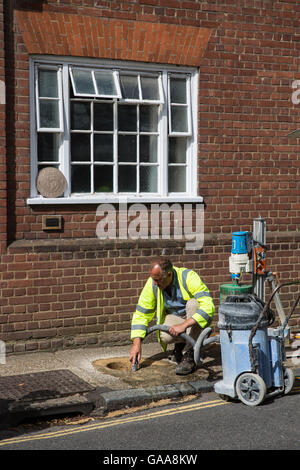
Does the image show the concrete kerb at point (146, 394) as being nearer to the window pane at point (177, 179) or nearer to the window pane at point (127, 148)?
the window pane at point (177, 179)

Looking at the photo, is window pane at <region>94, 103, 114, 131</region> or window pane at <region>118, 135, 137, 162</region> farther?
window pane at <region>118, 135, 137, 162</region>

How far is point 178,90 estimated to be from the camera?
29.7 ft

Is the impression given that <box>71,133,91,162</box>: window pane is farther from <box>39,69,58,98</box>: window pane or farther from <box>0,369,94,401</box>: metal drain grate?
<box>0,369,94,401</box>: metal drain grate

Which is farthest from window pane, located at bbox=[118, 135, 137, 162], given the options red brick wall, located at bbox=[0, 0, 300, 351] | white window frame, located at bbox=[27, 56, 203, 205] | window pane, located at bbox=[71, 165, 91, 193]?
red brick wall, located at bbox=[0, 0, 300, 351]

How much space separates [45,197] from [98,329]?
1911mm

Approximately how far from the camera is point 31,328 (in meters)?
8.16

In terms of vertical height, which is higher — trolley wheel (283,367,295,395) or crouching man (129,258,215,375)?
crouching man (129,258,215,375)

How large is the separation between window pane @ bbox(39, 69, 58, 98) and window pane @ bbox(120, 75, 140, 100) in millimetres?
947

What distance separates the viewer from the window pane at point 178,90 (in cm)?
902

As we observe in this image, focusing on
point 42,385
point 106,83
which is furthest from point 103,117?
point 42,385

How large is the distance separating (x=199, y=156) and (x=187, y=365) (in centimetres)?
330

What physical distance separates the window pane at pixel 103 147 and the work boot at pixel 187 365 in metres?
3.03

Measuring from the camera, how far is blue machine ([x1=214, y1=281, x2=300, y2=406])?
5961 millimetres
